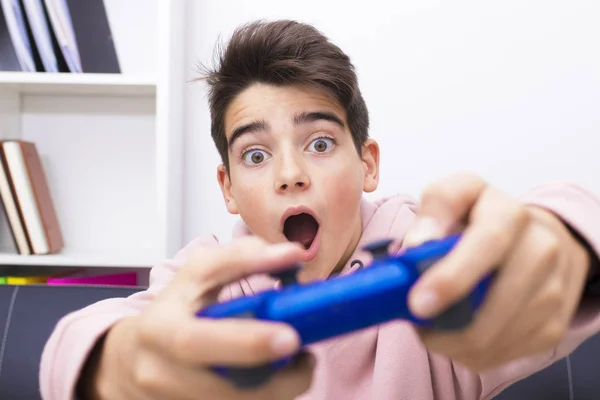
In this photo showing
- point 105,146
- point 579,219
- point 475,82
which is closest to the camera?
point 579,219

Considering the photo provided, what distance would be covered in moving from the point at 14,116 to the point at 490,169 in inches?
53.6

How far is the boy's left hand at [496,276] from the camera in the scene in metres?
0.28

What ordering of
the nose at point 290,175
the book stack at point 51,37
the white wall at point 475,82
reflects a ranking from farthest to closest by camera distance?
the white wall at point 475,82 < the book stack at point 51,37 < the nose at point 290,175

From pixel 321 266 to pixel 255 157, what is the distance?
213mm

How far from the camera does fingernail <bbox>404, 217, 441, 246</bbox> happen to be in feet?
1.11

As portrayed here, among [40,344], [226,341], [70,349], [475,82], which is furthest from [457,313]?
[475,82]

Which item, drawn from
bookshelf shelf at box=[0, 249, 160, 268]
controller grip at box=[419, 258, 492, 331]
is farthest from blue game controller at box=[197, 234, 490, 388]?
bookshelf shelf at box=[0, 249, 160, 268]

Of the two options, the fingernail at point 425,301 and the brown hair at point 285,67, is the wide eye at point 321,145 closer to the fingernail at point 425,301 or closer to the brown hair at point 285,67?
the brown hair at point 285,67

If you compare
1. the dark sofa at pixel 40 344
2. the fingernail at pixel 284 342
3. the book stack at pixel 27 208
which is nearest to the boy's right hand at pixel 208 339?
the fingernail at pixel 284 342

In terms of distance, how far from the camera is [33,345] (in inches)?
41.6

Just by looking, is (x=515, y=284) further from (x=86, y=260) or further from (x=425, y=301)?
(x=86, y=260)

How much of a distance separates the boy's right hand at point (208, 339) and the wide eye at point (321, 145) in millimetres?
482

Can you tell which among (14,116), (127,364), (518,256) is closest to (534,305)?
(518,256)

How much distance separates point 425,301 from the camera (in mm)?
268
